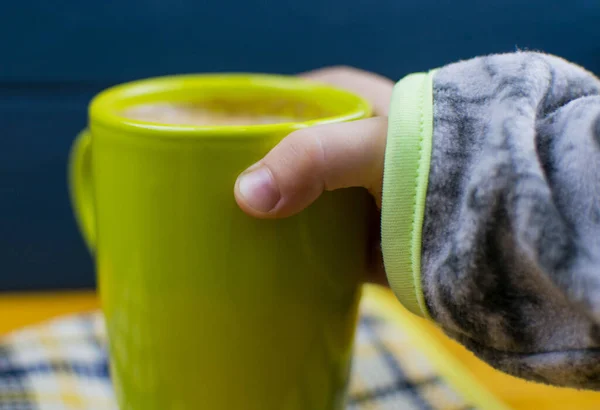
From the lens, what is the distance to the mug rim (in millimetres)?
202

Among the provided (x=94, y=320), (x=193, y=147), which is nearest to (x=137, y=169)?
(x=193, y=147)

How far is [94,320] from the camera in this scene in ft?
1.41

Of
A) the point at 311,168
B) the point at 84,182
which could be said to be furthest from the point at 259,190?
the point at 84,182

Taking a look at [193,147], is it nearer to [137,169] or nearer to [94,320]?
[137,169]

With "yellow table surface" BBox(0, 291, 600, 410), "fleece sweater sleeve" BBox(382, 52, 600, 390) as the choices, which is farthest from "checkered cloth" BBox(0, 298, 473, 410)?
"fleece sweater sleeve" BBox(382, 52, 600, 390)

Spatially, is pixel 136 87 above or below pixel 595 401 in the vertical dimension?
above

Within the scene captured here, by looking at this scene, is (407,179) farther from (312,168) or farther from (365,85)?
(365,85)

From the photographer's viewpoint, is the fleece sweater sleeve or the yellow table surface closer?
the fleece sweater sleeve

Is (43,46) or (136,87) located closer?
(136,87)

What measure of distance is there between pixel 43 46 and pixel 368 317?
0.30 meters

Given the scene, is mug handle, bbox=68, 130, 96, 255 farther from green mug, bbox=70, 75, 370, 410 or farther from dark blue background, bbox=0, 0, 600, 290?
dark blue background, bbox=0, 0, 600, 290

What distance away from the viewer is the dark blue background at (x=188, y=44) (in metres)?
0.44

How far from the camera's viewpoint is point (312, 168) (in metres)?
0.21

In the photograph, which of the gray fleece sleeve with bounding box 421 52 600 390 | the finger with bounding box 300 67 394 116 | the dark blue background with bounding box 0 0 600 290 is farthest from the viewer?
the dark blue background with bounding box 0 0 600 290
